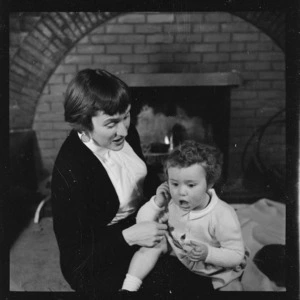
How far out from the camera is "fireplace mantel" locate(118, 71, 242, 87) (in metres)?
1.84

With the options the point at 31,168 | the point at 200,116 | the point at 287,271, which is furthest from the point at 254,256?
the point at 31,168

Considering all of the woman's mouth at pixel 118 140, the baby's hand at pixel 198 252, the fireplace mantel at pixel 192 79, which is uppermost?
the fireplace mantel at pixel 192 79

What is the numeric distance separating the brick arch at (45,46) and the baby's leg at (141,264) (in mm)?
875

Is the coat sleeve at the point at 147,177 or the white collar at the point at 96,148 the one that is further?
the coat sleeve at the point at 147,177

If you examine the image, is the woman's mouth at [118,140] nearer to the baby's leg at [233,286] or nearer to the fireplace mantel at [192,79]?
the baby's leg at [233,286]

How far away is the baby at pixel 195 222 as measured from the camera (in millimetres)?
1092

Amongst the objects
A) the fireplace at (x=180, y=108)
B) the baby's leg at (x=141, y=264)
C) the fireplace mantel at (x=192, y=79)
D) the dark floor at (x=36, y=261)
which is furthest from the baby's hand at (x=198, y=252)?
the fireplace mantel at (x=192, y=79)

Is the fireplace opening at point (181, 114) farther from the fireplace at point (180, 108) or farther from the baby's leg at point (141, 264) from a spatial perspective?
the baby's leg at point (141, 264)

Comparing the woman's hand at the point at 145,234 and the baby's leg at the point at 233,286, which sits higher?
the woman's hand at the point at 145,234

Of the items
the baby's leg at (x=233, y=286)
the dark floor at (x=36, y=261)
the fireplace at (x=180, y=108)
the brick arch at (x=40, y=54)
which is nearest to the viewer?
the baby's leg at (x=233, y=286)

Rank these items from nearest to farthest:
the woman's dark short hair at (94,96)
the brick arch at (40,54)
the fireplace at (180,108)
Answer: the woman's dark short hair at (94,96), the brick arch at (40,54), the fireplace at (180,108)

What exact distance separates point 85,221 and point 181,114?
1.10 m

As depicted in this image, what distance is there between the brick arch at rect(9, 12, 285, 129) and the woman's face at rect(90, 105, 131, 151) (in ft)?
2.15

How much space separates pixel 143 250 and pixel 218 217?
0.25 metres
